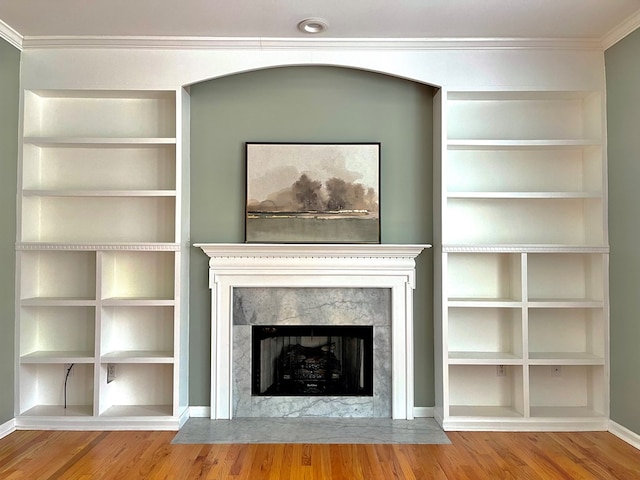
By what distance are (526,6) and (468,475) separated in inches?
102

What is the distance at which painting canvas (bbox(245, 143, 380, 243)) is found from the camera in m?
3.59

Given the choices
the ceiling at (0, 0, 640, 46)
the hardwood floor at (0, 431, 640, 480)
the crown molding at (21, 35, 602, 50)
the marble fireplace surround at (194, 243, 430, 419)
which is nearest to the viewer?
the hardwood floor at (0, 431, 640, 480)

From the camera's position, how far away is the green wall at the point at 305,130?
3.63 meters

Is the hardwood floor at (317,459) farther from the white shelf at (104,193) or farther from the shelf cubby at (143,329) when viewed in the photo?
the white shelf at (104,193)

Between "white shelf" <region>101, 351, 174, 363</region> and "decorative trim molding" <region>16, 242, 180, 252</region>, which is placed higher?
"decorative trim molding" <region>16, 242, 180, 252</region>

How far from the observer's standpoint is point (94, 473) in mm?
2697

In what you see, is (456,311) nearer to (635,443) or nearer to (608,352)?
(608,352)

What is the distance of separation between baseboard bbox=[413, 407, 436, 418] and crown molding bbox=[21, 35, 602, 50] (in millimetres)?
2449

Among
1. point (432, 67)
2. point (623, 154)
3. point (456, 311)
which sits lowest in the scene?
point (456, 311)

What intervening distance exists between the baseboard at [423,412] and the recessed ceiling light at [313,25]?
102 inches

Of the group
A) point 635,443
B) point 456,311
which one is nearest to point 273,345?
point 456,311

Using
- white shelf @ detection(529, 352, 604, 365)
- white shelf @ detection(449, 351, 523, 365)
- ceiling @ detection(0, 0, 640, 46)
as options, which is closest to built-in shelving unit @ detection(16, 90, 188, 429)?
ceiling @ detection(0, 0, 640, 46)

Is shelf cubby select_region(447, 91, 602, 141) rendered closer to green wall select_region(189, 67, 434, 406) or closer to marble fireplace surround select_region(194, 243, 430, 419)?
green wall select_region(189, 67, 434, 406)

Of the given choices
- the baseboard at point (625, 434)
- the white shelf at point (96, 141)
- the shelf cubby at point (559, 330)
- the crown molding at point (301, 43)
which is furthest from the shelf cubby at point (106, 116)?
the baseboard at point (625, 434)
